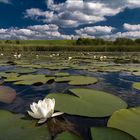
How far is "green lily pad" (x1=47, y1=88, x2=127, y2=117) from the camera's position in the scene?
266 centimetres

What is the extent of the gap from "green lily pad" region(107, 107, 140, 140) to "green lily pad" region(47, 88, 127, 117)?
0.20 meters

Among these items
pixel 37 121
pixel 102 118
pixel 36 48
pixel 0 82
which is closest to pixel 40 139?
pixel 37 121

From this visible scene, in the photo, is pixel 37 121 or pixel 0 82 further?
pixel 0 82

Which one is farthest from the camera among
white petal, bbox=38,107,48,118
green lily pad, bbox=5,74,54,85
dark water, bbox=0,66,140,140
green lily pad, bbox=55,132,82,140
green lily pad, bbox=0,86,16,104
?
green lily pad, bbox=5,74,54,85

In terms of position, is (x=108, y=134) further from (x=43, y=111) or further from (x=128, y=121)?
(x=43, y=111)

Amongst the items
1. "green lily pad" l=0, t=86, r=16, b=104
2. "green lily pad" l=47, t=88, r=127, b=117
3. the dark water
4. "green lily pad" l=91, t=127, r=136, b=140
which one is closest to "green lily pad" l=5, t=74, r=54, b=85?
the dark water

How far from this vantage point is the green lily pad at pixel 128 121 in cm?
212

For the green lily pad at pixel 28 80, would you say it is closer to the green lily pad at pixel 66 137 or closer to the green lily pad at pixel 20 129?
the green lily pad at pixel 20 129

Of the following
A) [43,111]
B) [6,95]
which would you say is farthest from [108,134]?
[6,95]

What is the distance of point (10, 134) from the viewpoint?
79.2 inches

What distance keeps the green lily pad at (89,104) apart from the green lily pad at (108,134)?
500 millimetres

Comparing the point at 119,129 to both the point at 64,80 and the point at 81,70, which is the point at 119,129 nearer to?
the point at 64,80

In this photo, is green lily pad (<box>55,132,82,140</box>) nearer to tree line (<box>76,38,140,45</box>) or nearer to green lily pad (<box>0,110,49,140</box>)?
green lily pad (<box>0,110,49,140</box>)

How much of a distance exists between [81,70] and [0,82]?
121 inches
